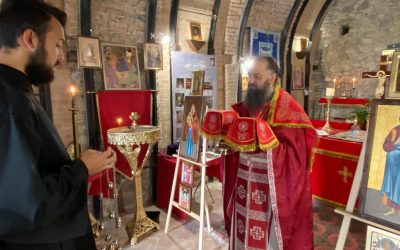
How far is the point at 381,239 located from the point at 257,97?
1.32 meters

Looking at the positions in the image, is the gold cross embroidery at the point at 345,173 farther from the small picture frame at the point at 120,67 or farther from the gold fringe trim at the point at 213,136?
the small picture frame at the point at 120,67

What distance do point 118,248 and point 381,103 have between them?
107 inches

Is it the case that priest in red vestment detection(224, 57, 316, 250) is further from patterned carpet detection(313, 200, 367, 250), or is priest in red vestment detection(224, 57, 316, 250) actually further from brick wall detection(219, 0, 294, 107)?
brick wall detection(219, 0, 294, 107)

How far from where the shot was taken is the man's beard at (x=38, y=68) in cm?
109

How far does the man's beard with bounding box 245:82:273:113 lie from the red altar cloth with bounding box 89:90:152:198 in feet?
6.03

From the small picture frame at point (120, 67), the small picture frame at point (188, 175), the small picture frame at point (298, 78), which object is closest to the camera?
the small picture frame at point (188, 175)

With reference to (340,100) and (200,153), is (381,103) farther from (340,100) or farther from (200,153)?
(340,100)

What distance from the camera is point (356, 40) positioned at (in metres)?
7.44

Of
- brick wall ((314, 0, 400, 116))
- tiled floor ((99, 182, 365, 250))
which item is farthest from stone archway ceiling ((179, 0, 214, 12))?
brick wall ((314, 0, 400, 116))

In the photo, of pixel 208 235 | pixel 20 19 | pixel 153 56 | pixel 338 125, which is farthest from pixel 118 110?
pixel 338 125

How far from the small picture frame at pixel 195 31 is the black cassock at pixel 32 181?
12.8 ft

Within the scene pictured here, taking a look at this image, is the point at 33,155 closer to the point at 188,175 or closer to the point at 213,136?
the point at 213,136

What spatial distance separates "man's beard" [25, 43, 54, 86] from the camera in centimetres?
109

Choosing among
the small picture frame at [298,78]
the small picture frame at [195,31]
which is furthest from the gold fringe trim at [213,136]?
the small picture frame at [298,78]
